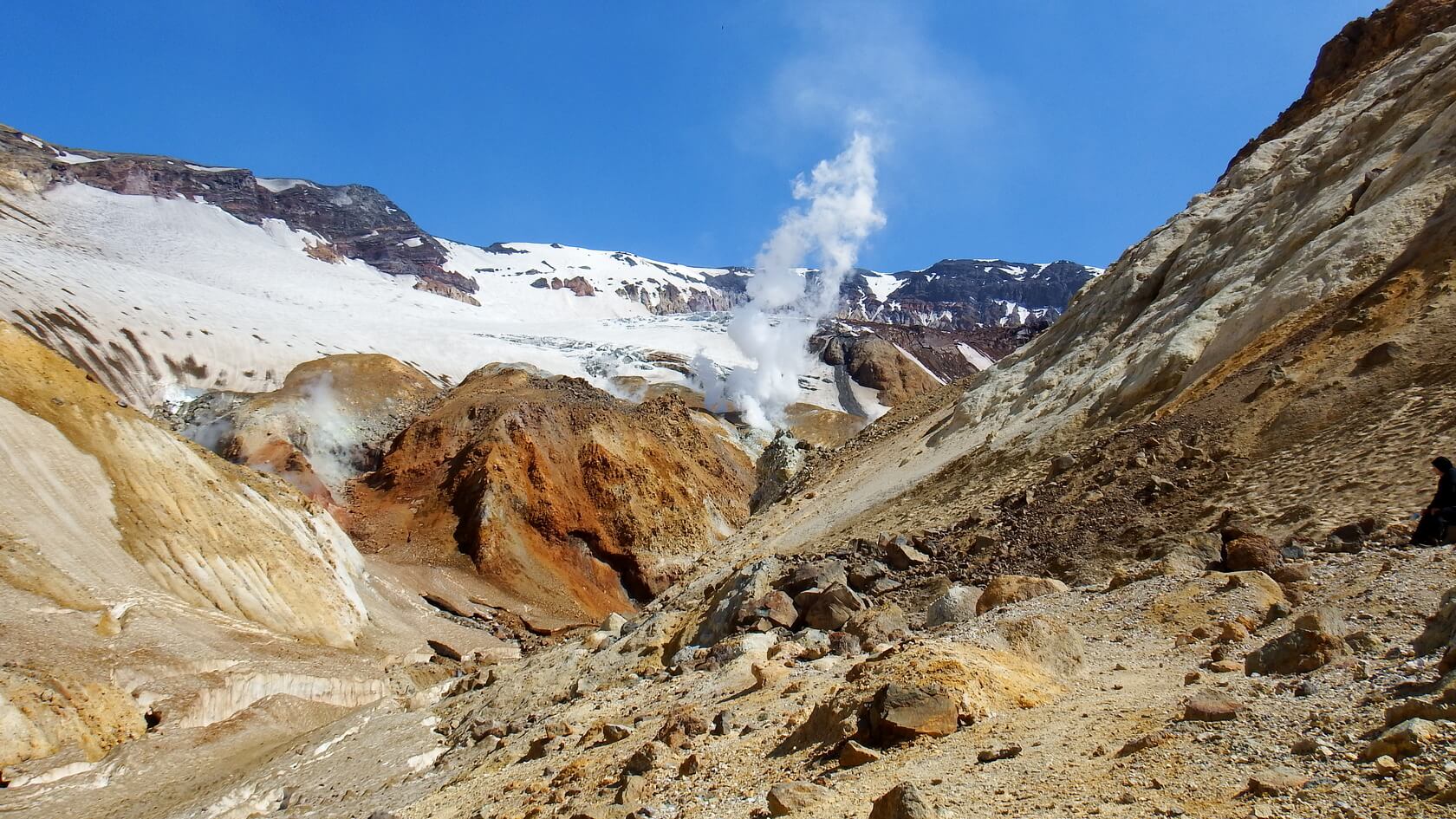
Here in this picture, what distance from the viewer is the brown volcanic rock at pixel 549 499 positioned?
46.4 m

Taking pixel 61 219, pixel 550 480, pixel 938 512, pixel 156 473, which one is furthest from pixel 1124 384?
pixel 61 219

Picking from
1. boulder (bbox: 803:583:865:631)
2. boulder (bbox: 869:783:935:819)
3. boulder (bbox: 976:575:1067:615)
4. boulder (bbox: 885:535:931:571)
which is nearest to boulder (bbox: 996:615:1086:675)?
boulder (bbox: 976:575:1067:615)

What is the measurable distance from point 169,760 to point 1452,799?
794 inches

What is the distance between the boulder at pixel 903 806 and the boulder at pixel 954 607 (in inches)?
238

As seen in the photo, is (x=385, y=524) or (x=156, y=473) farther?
(x=385, y=524)

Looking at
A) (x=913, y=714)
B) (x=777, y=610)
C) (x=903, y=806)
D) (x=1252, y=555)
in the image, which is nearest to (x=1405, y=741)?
(x=903, y=806)

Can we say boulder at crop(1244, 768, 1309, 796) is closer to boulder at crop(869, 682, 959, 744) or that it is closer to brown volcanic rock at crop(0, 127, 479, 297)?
boulder at crop(869, 682, 959, 744)

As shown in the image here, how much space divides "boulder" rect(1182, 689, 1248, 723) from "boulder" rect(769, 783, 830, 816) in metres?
2.54

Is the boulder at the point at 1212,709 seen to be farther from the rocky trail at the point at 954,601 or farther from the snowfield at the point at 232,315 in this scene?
the snowfield at the point at 232,315

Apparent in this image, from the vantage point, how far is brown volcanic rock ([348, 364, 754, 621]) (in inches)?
1826

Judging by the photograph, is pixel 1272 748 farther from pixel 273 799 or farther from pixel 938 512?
pixel 273 799

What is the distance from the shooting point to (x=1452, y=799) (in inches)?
155

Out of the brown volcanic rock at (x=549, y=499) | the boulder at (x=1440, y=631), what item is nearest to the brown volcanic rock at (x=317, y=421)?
the brown volcanic rock at (x=549, y=499)

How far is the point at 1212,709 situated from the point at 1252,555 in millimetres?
4921
